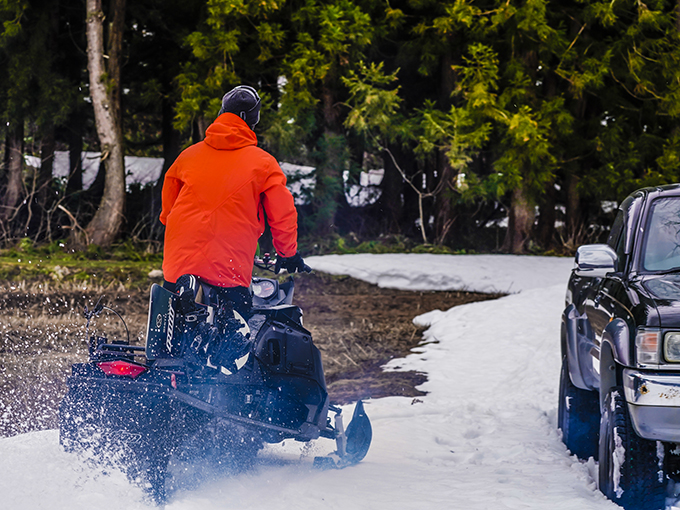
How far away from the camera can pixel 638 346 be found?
13.0 feet

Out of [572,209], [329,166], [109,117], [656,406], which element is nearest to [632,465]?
[656,406]

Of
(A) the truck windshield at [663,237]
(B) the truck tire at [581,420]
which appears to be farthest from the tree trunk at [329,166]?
(A) the truck windshield at [663,237]

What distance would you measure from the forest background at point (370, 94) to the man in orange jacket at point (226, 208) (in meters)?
13.9

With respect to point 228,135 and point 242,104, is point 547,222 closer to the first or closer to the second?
point 242,104

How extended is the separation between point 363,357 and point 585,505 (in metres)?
5.52

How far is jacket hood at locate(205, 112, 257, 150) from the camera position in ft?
14.5

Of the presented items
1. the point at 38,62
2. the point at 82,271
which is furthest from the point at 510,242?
the point at 38,62

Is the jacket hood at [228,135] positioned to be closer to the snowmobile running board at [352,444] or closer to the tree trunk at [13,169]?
the snowmobile running board at [352,444]

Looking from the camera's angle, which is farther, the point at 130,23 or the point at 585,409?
the point at 130,23

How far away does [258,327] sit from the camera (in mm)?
4668

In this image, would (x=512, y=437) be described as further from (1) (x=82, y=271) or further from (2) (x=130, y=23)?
(2) (x=130, y=23)

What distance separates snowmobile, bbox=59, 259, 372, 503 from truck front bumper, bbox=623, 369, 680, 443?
1.86 meters

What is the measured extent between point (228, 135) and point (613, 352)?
94.9 inches

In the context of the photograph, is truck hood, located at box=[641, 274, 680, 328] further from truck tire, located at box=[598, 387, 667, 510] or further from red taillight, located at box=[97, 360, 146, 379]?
red taillight, located at box=[97, 360, 146, 379]
